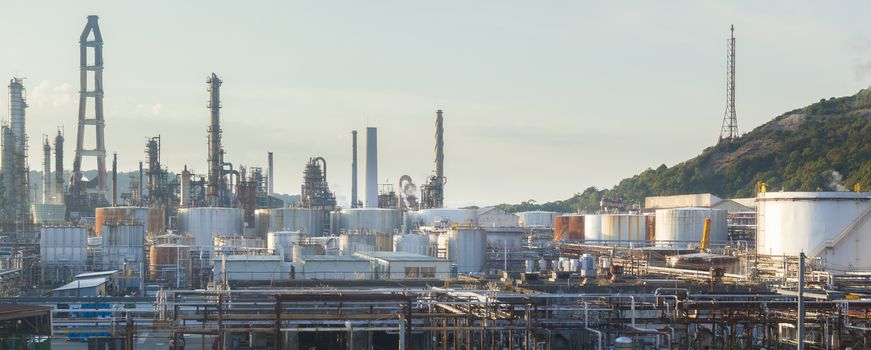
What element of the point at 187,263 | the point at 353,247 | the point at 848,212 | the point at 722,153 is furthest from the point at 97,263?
the point at 722,153

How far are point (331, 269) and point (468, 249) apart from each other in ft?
49.7

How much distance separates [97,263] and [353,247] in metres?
14.4

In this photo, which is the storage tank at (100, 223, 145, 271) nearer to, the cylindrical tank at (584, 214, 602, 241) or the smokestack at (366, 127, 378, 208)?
the cylindrical tank at (584, 214, 602, 241)

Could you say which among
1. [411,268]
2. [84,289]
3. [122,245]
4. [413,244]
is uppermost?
[122,245]

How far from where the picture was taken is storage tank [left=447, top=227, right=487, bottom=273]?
5825cm

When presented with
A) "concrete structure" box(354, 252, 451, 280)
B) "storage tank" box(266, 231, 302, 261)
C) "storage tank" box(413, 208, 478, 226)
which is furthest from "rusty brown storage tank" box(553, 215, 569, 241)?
"concrete structure" box(354, 252, 451, 280)

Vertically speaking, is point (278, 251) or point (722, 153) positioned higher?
point (722, 153)

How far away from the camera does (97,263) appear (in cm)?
6019

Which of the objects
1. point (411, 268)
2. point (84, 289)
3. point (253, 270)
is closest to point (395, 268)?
point (411, 268)

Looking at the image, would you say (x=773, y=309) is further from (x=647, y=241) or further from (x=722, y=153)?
(x=722, y=153)

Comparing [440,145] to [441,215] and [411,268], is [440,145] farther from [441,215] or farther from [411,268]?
[411,268]

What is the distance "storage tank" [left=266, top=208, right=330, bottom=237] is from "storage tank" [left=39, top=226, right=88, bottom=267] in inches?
863

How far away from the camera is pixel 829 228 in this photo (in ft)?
145

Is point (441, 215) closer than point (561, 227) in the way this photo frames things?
No
